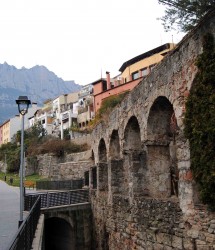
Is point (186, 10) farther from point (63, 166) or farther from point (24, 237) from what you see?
point (63, 166)

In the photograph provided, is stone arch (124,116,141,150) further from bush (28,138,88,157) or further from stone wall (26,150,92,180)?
bush (28,138,88,157)

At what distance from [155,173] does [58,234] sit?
11.0 meters

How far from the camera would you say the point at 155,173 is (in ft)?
38.3

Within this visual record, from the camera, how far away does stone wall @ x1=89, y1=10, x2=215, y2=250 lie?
8.49 m

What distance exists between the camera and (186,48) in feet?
29.6

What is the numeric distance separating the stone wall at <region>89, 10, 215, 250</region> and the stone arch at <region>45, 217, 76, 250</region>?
1.74m

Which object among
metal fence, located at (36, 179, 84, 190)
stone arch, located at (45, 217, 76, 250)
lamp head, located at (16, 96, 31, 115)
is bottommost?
stone arch, located at (45, 217, 76, 250)

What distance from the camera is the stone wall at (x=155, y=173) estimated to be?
8492 millimetres

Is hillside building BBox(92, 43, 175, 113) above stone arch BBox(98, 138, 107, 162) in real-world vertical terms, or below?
above

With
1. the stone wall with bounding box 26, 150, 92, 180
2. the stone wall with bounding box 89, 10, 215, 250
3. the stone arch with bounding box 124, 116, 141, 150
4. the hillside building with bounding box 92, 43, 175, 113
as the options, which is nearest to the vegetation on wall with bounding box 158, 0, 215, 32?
the stone wall with bounding box 89, 10, 215, 250

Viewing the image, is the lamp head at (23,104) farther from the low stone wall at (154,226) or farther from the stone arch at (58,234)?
the stone arch at (58,234)

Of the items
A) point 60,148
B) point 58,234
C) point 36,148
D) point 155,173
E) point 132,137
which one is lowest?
point 58,234

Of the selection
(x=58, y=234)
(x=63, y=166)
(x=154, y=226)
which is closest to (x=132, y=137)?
(x=154, y=226)

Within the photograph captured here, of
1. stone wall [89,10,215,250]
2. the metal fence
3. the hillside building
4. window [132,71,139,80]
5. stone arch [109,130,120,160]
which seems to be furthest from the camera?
window [132,71,139,80]
